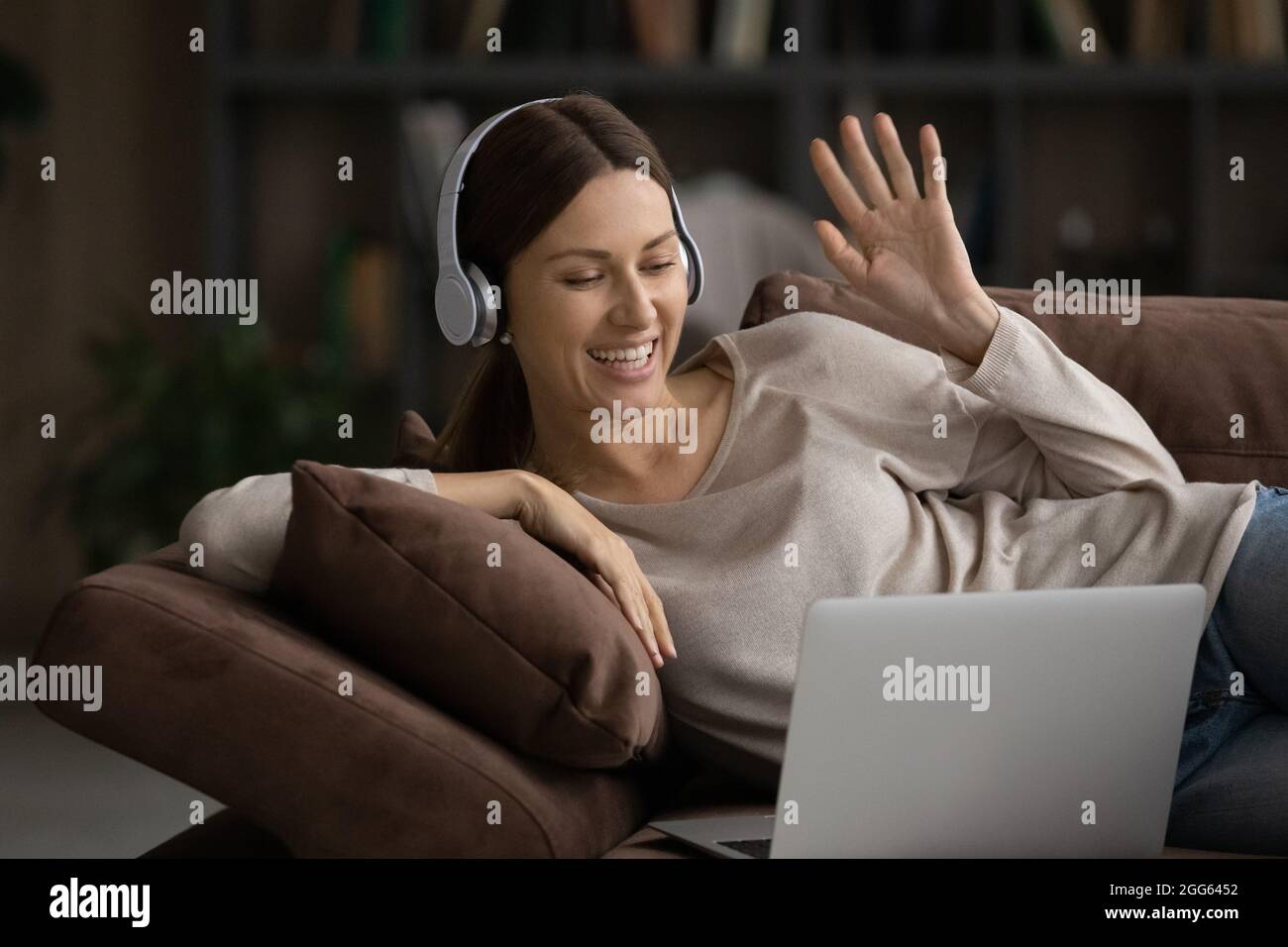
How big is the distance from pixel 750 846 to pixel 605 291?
1.97ft

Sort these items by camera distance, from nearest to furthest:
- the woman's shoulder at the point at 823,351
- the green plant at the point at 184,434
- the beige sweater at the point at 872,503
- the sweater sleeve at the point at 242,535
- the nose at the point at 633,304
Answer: the sweater sleeve at the point at 242,535 < the beige sweater at the point at 872,503 < the nose at the point at 633,304 < the woman's shoulder at the point at 823,351 < the green plant at the point at 184,434

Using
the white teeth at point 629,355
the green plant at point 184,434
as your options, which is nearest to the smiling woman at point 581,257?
the white teeth at point 629,355

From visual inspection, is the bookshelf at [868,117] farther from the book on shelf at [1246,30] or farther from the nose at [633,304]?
the nose at [633,304]

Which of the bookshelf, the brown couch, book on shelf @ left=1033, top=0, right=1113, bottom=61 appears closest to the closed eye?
the brown couch

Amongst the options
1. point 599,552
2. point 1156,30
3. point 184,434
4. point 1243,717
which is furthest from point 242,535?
point 1156,30

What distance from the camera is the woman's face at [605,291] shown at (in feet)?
5.03

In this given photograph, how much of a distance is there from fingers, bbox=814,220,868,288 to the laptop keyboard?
598mm

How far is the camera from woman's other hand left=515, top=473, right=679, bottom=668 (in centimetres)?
131

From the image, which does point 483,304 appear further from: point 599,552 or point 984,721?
point 984,721

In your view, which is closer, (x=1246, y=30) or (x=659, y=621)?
(x=659, y=621)

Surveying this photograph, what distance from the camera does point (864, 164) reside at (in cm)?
158

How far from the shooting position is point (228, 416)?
3262 millimetres

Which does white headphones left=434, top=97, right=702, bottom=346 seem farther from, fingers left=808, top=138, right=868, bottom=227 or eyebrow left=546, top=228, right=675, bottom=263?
fingers left=808, top=138, right=868, bottom=227

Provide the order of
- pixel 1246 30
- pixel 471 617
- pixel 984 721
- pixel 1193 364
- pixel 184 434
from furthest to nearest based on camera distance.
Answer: pixel 1246 30
pixel 184 434
pixel 1193 364
pixel 471 617
pixel 984 721
